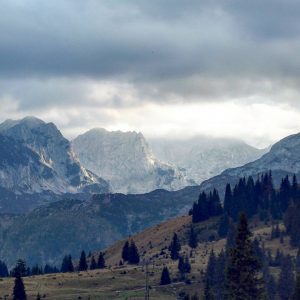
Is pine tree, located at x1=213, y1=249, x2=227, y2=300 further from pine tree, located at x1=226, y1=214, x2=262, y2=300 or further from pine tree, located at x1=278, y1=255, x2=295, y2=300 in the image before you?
pine tree, located at x1=226, y1=214, x2=262, y2=300

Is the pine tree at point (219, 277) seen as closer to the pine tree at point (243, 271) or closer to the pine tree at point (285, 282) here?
the pine tree at point (285, 282)

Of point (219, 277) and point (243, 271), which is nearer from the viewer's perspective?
point (243, 271)

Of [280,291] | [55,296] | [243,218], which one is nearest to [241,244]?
[243,218]

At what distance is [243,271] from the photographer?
91312 mm

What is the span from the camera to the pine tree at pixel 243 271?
9081 centimetres

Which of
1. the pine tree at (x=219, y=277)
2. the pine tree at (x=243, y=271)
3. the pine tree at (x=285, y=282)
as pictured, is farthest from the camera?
the pine tree at (x=285, y=282)

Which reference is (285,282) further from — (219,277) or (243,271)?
(243,271)

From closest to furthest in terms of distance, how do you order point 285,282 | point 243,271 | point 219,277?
1. point 243,271
2. point 285,282
3. point 219,277

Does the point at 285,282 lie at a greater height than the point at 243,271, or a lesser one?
lesser

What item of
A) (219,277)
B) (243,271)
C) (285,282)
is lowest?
(285,282)

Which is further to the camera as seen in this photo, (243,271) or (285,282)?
(285,282)

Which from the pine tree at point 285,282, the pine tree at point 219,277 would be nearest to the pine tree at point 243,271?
the pine tree at point 219,277

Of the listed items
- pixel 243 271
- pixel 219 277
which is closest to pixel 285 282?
pixel 219 277

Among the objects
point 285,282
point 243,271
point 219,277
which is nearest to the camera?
point 243,271
